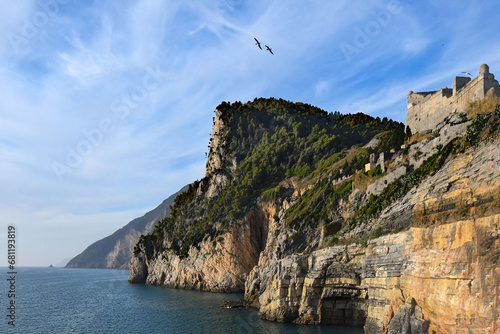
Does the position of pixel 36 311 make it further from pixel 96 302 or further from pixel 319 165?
pixel 319 165

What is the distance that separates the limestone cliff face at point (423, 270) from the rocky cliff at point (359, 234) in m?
0.10

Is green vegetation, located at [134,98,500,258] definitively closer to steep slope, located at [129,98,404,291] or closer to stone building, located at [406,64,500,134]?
steep slope, located at [129,98,404,291]

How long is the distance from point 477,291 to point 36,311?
6483 centimetres

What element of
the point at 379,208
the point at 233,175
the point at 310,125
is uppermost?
the point at 310,125

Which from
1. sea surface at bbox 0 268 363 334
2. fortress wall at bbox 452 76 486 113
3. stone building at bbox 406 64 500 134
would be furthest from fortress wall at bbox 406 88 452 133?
Answer: sea surface at bbox 0 268 363 334

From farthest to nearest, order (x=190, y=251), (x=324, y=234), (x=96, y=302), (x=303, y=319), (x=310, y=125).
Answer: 1. (x=310, y=125)
2. (x=190, y=251)
3. (x=96, y=302)
4. (x=324, y=234)
5. (x=303, y=319)

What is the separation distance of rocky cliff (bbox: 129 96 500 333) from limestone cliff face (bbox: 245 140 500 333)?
0.10 meters

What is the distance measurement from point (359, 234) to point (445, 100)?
2209 cm

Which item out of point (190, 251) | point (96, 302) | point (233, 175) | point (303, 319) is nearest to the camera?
point (303, 319)

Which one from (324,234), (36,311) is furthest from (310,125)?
(36,311)

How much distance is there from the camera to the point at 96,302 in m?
71.9

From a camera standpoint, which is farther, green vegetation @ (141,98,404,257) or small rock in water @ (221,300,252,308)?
green vegetation @ (141,98,404,257)

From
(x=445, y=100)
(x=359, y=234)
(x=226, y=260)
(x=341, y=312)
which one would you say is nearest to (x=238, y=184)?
(x=226, y=260)

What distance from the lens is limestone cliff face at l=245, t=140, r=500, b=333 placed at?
87.1ft
